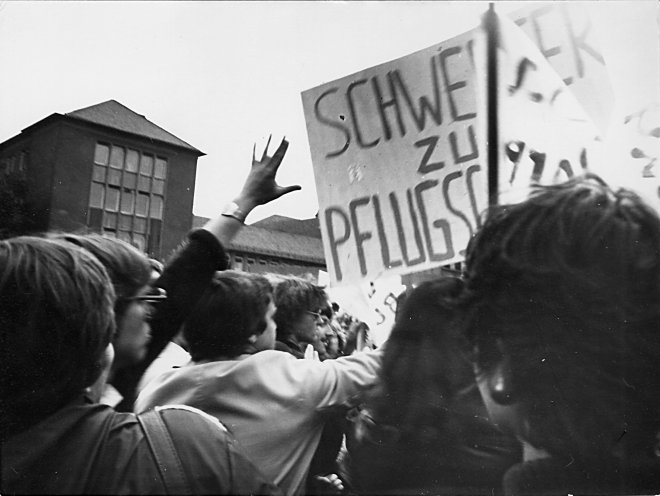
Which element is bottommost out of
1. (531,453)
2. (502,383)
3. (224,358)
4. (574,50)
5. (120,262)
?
(531,453)

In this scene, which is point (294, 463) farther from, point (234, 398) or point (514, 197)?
point (514, 197)

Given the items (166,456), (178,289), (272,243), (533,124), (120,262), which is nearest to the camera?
(166,456)

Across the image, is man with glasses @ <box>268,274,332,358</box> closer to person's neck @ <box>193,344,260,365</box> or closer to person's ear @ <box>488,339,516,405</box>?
person's neck @ <box>193,344,260,365</box>

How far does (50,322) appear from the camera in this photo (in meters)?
1.53

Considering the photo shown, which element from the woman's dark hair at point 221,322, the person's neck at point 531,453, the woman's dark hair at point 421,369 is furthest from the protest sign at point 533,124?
the woman's dark hair at point 221,322

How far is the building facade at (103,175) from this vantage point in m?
2.14

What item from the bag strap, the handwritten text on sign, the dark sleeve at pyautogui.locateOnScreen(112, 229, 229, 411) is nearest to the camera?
the bag strap

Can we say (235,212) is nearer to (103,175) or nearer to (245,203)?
(245,203)

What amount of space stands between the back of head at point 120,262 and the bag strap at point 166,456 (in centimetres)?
52

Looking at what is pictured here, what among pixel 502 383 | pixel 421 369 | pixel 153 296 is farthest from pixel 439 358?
pixel 153 296

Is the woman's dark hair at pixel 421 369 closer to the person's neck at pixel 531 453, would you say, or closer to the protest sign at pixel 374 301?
the protest sign at pixel 374 301

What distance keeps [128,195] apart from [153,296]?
0.36 metres

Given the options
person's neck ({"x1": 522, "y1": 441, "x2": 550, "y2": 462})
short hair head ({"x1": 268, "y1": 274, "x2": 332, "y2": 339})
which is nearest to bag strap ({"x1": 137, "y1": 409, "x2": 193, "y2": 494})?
short hair head ({"x1": 268, "y1": 274, "x2": 332, "y2": 339})

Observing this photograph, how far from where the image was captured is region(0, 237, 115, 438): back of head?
4.94 ft
